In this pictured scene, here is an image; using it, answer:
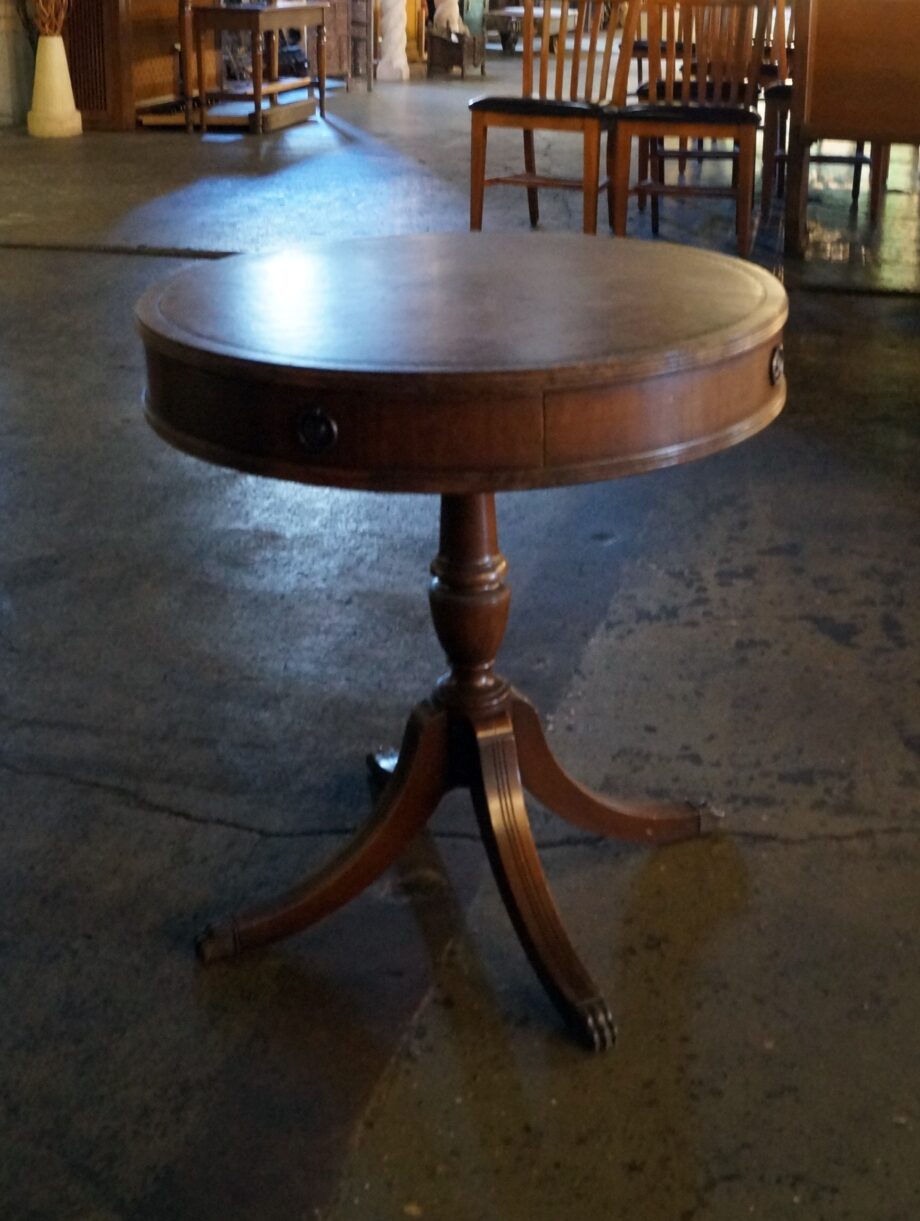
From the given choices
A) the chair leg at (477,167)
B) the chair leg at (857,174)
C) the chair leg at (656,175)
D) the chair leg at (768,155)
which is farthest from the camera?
the chair leg at (857,174)

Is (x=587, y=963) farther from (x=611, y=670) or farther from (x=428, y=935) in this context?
(x=611, y=670)

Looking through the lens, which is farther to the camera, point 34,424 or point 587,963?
point 34,424

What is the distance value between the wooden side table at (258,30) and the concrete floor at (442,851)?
212 inches

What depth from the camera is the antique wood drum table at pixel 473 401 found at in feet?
4.02

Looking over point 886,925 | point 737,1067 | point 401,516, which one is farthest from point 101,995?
point 401,516

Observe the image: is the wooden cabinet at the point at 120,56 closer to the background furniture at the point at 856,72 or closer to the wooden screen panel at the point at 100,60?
the wooden screen panel at the point at 100,60

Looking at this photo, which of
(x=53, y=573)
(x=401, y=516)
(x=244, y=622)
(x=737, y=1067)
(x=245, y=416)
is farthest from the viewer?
(x=401, y=516)

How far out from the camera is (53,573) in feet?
8.77

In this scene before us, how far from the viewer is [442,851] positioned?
181 centimetres

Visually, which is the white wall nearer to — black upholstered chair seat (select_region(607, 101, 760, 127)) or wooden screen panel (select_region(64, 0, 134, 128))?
wooden screen panel (select_region(64, 0, 134, 128))

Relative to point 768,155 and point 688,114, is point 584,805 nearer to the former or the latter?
point 688,114

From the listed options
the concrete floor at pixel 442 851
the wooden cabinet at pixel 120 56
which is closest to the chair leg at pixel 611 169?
the concrete floor at pixel 442 851

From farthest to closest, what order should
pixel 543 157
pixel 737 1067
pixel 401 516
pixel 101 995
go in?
pixel 543 157 → pixel 401 516 → pixel 101 995 → pixel 737 1067

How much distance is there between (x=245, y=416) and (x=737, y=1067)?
811mm
